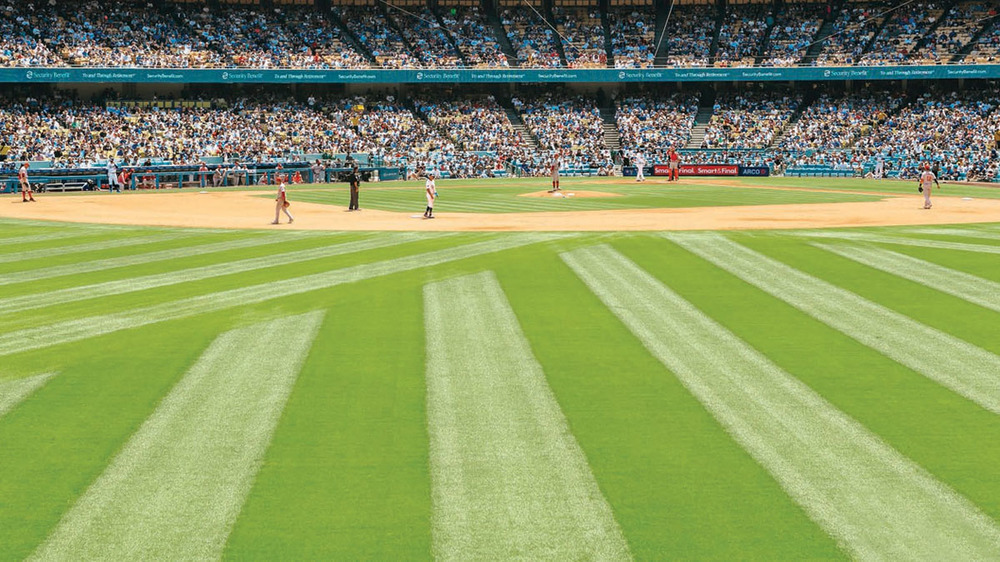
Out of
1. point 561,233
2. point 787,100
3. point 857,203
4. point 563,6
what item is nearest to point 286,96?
point 563,6

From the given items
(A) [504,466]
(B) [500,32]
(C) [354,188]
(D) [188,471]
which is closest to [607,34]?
(B) [500,32]

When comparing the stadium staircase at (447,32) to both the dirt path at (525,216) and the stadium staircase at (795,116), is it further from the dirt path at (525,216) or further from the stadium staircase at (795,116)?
the dirt path at (525,216)

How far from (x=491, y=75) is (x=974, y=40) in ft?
114

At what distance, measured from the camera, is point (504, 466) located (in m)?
6.89

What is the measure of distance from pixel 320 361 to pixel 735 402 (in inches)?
177

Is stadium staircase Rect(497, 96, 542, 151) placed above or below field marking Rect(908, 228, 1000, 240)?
above

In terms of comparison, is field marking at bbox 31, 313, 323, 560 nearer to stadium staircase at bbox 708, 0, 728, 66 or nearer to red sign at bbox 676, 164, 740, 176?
red sign at bbox 676, 164, 740, 176

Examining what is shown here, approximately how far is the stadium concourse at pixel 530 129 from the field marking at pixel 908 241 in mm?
32248

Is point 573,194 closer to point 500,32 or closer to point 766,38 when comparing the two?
point 500,32

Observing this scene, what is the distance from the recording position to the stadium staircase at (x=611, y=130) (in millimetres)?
68312

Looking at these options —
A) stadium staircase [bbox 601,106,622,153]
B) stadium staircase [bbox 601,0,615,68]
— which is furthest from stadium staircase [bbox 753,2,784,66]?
stadium staircase [bbox 601,106,622,153]

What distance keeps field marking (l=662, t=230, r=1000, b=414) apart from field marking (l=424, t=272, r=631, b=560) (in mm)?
4087

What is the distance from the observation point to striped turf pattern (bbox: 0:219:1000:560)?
5793mm

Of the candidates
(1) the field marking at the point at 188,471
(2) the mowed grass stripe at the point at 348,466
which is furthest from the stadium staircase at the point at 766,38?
(1) the field marking at the point at 188,471
